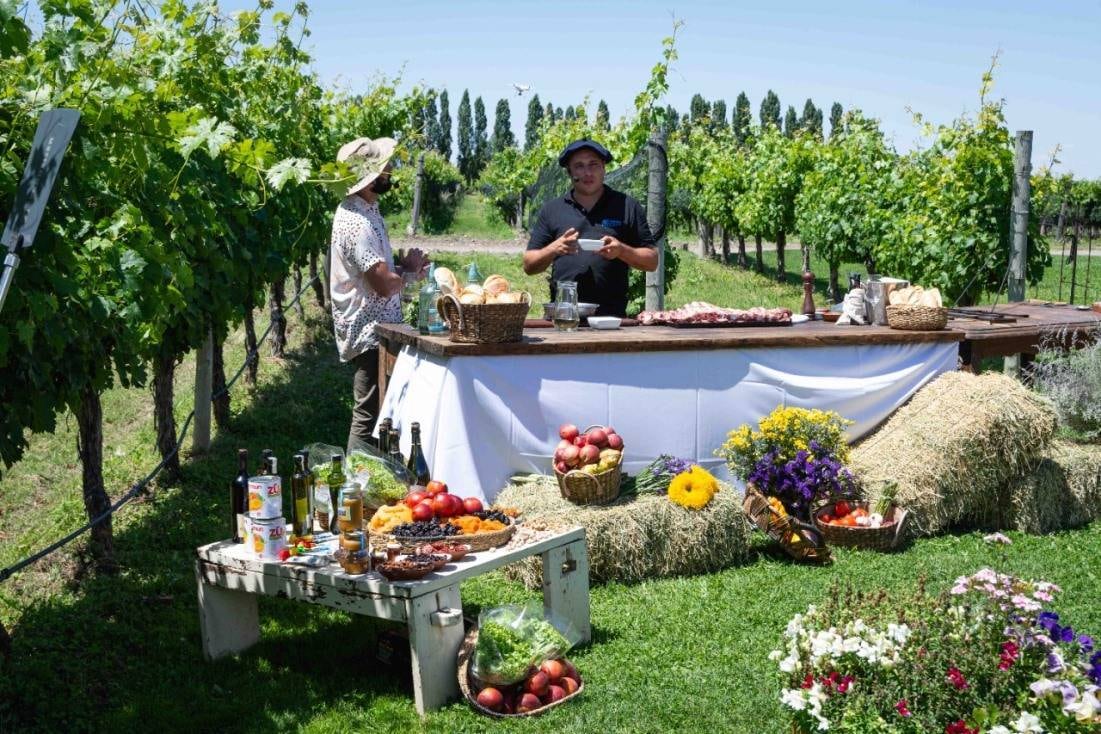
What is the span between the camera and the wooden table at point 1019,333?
20.4 feet

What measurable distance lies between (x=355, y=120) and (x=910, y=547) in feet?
32.8

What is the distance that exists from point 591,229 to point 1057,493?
9.37 feet

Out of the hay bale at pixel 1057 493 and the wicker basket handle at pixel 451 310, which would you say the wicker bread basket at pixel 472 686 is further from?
the hay bale at pixel 1057 493

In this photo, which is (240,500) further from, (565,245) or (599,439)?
(565,245)

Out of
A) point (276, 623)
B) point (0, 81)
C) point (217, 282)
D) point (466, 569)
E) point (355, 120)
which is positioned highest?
point (355, 120)

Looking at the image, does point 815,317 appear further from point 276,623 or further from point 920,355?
point 276,623

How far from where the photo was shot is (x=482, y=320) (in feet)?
16.1

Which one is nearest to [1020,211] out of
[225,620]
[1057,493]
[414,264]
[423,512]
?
[1057,493]

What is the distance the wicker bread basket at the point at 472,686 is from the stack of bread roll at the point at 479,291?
1.68 metres

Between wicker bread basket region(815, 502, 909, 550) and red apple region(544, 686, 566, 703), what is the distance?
2079 millimetres

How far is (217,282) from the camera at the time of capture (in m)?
5.90

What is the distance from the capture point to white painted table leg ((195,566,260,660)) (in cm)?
401

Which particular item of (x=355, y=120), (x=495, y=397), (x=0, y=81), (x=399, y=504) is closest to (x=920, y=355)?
(x=495, y=397)

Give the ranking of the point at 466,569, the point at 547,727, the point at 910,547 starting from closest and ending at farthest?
the point at 547,727, the point at 466,569, the point at 910,547
